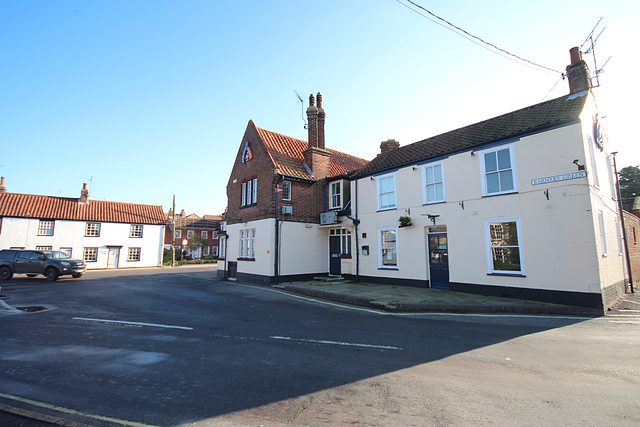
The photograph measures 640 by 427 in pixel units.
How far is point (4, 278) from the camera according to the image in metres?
22.4

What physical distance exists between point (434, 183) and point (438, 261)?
360 centimetres

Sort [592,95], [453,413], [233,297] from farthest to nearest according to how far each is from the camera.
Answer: [233,297], [592,95], [453,413]

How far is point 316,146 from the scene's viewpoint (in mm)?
20297

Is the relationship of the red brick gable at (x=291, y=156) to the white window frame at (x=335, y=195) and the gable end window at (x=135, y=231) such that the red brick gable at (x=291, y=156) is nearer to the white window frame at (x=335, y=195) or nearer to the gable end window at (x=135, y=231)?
the white window frame at (x=335, y=195)

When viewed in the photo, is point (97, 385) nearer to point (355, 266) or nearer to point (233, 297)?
point (233, 297)

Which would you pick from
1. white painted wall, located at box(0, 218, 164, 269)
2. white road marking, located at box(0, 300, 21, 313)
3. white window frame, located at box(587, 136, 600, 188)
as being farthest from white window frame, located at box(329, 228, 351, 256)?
white painted wall, located at box(0, 218, 164, 269)

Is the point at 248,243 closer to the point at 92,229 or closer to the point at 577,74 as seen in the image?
the point at 577,74

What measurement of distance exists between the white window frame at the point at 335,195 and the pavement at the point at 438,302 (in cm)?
688

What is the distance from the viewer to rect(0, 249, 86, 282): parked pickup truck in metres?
21.8

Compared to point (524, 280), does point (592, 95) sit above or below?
above

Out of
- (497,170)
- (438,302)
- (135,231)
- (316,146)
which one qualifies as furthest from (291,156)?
(135,231)

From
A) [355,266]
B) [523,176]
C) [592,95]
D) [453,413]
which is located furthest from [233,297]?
[592,95]

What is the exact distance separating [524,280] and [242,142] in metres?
18.7

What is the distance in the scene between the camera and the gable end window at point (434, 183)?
14.2 m
